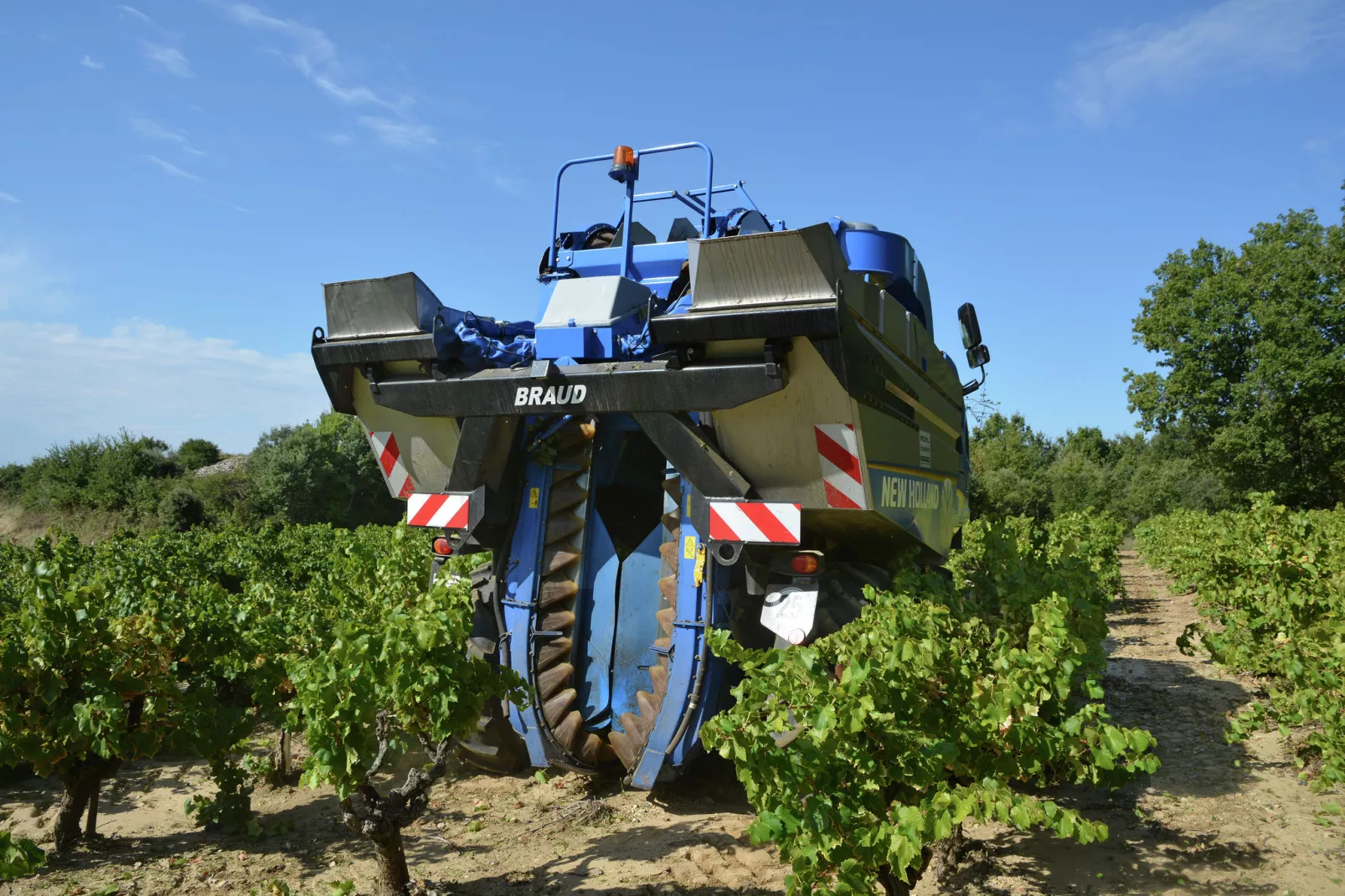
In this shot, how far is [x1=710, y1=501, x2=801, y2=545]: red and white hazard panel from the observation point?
14.0 feet

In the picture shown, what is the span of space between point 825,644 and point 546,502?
1876mm

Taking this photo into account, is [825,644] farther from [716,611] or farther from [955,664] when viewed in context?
[716,611]

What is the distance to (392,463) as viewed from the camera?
5.45 meters

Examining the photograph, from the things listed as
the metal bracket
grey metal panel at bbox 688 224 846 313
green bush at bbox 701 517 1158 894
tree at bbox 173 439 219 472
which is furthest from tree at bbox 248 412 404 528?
green bush at bbox 701 517 1158 894

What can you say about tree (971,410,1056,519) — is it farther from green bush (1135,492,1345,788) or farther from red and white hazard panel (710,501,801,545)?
red and white hazard panel (710,501,801,545)

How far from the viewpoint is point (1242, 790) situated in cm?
505

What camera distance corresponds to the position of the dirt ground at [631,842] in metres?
3.84

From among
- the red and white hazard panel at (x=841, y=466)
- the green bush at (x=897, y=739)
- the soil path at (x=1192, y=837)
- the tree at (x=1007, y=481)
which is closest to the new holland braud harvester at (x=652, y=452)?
the red and white hazard panel at (x=841, y=466)

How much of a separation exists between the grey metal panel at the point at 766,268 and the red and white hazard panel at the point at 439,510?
Result: 5.75 ft

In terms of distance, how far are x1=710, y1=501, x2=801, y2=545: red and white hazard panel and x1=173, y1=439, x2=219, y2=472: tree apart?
38.8 meters

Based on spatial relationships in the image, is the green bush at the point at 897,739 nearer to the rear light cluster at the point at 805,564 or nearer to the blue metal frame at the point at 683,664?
the rear light cluster at the point at 805,564

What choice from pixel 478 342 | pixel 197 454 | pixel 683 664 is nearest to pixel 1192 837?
pixel 683 664

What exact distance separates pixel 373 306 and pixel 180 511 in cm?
2380

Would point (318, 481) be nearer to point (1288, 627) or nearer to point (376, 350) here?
point (376, 350)
